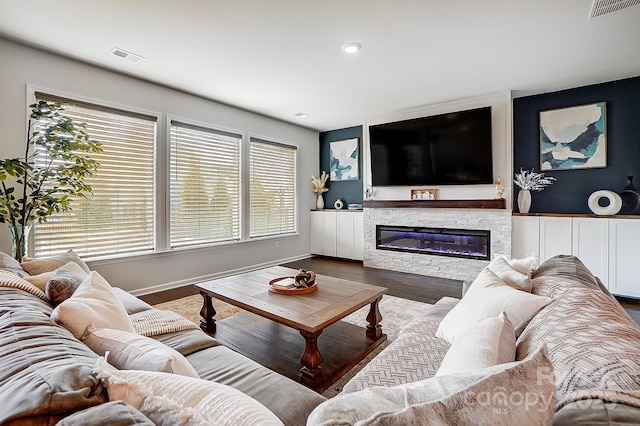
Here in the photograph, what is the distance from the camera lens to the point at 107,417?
520 millimetres

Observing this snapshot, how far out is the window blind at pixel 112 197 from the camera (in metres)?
3.16

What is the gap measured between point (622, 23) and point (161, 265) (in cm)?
546

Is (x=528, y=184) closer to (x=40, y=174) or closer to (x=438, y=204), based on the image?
(x=438, y=204)

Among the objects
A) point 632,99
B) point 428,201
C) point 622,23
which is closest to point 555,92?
point 632,99

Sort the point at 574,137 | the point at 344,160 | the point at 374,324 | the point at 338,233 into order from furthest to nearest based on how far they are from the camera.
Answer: the point at 344,160
the point at 338,233
the point at 574,137
the point at 374,324

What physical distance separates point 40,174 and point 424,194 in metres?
4.86

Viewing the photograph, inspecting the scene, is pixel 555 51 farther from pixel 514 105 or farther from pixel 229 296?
pixel 229 296

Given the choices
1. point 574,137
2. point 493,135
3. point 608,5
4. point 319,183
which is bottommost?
point 319,183

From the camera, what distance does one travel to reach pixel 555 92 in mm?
4051

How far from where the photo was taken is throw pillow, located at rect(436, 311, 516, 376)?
85cm

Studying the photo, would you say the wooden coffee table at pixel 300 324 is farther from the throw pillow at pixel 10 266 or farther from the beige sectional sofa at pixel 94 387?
the throw pillow at pixel 10 266

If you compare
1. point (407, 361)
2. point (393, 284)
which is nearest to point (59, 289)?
→ point (407, 361)

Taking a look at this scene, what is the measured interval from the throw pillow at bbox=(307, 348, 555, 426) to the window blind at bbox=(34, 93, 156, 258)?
3784mm

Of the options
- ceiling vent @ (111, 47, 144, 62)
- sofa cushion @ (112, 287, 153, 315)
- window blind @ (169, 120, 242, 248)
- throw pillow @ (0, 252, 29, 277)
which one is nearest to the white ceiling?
ceiling vent @ (111, 47, 144, 62)
